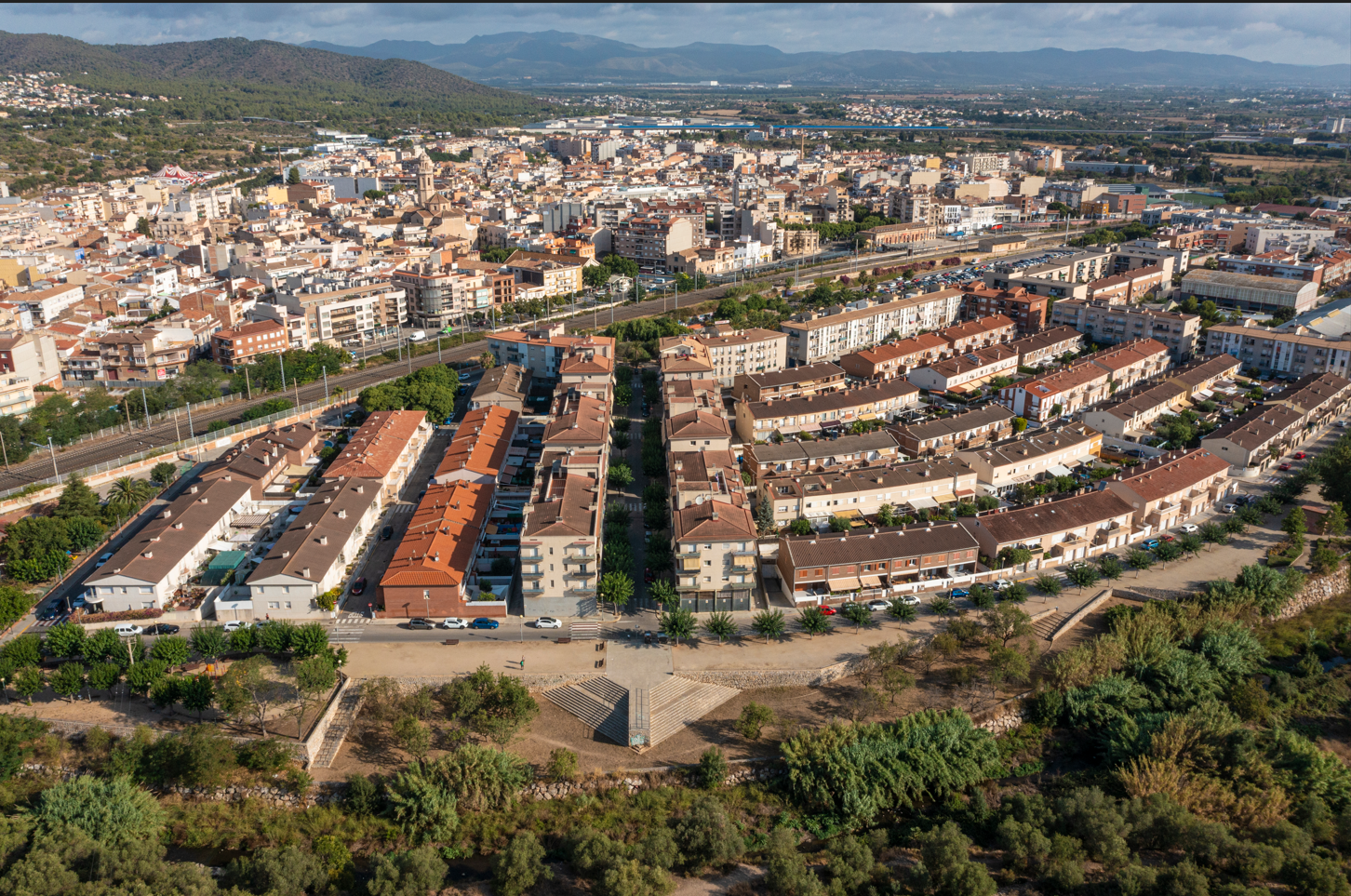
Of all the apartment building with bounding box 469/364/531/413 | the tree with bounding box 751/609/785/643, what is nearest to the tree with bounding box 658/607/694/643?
the tree with bounding box 751/609/785/643

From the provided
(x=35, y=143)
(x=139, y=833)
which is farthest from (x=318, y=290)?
(x=35, y=143)

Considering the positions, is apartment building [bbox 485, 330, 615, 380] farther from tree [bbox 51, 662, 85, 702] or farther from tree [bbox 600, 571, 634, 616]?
tree [bbox 51, 662, 85, 702]

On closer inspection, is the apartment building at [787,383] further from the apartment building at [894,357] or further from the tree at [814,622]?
the tree at [814,622]

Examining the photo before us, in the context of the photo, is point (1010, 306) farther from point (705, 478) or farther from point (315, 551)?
point (315, 551)

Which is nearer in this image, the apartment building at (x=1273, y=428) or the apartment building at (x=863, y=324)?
the apartment building at (x=1273, y=428)

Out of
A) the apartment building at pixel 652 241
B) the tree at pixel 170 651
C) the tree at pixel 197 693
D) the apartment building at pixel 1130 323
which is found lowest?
the tree at pixel 197 693

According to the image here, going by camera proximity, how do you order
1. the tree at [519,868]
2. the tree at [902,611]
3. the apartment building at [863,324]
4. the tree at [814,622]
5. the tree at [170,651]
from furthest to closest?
1. the apartment building at [863,324]
2. the tree at [902,611]
3. the tree at [814,622]
4. the tree at [170,651]
5. the tree at [519,868]

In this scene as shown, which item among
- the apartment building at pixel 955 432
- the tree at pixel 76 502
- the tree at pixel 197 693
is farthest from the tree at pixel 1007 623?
the tree at pixel 76 502
